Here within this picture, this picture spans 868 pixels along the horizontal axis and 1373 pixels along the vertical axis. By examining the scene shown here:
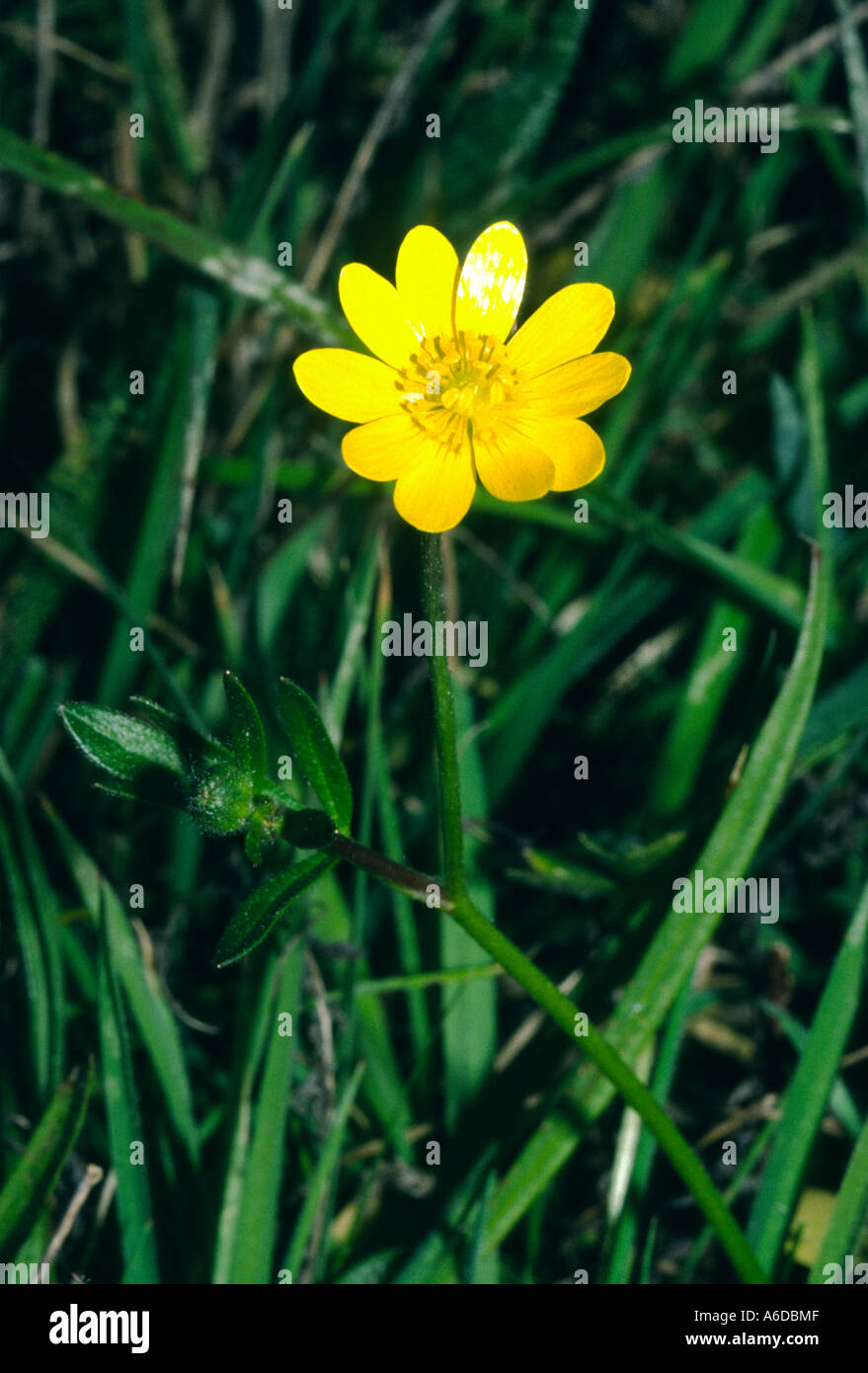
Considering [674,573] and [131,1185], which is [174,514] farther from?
[131,1185]

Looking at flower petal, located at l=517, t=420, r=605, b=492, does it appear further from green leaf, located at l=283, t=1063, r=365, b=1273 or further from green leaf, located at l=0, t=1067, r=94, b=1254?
green leaf, located at l=0, t=1067, r=94, b=1254

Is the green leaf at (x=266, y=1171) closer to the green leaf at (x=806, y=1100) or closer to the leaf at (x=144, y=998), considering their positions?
the leaf at (x=144, y=998)

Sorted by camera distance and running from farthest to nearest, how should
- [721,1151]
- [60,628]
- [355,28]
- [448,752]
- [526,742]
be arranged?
[355,28]
[60,628]
[526,742]
[721,1151]
[448,752]

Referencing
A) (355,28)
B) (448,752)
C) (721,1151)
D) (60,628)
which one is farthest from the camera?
(355,28)

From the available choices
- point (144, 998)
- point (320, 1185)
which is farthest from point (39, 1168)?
point (320, 1185)

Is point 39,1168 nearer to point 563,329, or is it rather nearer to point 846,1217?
point 846,1217

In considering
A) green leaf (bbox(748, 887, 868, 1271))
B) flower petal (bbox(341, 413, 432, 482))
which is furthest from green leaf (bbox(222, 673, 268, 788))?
green leaf (bbox(748, 887, 868, 1271))

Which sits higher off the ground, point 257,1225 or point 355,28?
point 355,28
